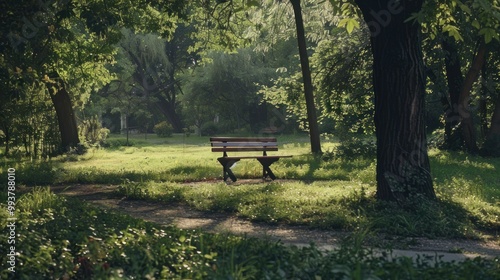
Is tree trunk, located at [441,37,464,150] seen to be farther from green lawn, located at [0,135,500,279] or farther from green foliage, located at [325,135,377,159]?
green lawn, located at [0,135,500,279]

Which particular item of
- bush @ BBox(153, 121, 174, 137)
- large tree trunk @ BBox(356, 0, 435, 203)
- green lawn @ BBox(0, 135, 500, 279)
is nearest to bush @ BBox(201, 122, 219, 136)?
bush @ BBox(153, 121, 174, 137)

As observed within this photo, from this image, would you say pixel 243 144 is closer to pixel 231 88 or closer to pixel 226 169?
pixel 226 169

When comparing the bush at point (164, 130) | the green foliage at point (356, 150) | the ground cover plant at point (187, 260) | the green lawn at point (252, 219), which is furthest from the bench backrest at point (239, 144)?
the bush at point (164, 130)

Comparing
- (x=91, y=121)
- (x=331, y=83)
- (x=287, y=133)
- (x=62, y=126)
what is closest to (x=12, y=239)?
(x=331, y=83)

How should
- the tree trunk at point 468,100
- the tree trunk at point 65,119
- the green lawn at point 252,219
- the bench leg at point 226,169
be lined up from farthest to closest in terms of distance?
the tree trunk at point 65,119 → the tree trunk at point 468,100 → the bench leg at point 226,169 → the green lawn at point 252,219

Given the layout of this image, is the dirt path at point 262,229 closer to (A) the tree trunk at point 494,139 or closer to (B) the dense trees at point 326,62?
(B) the dense trees at point 326,62

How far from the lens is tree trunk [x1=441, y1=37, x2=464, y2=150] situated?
21.8 meters

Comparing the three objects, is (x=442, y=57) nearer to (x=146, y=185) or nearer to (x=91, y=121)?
(x=146, y=185)

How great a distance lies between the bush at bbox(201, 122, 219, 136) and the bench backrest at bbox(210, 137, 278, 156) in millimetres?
38972

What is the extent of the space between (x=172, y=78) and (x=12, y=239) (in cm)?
6172

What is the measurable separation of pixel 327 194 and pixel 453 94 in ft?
41.3

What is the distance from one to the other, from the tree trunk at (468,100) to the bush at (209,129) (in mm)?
34503

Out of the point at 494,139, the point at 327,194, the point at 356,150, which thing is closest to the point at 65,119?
the point at 356,150

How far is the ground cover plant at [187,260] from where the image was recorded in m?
5.46
